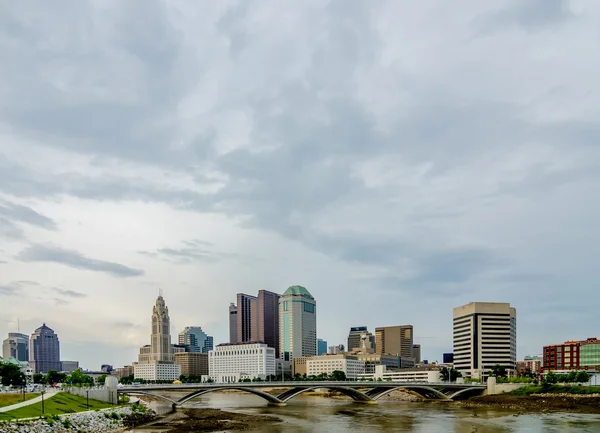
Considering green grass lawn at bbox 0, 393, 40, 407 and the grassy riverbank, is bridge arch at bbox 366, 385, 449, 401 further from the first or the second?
green grass lawn at bbox 0, 393, 40, 407

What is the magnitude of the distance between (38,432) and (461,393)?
120215mm

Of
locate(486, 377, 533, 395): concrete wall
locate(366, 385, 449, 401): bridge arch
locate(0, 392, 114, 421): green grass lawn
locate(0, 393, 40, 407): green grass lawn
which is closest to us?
locate(0, 392, 114, 421): green grass lawn

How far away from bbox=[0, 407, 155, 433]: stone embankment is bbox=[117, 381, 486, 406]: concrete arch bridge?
18718 millimetres

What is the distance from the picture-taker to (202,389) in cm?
11094

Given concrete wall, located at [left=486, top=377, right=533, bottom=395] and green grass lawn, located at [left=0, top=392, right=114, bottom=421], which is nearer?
green grass lawn, located at [left=0, top=392, right=114, bottom=421]

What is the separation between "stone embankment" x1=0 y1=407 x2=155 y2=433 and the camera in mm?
51719

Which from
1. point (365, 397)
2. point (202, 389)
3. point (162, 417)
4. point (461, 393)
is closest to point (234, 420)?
point (162, 417)

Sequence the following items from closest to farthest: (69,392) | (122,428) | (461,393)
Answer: (122,428)
(69,392)
(461,393)

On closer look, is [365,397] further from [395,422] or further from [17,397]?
[17,397]

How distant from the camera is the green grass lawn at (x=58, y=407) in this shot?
57.0 meters

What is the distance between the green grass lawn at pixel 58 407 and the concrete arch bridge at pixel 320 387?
1397 cm

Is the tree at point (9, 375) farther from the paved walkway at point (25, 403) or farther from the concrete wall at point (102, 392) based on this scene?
the paved walkway at point (25, 403)

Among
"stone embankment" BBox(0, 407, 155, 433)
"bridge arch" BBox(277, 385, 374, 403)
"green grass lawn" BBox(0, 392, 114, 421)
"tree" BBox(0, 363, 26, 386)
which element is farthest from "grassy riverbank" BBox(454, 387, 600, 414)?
"tree" BBox(0, 363, 26, 386)

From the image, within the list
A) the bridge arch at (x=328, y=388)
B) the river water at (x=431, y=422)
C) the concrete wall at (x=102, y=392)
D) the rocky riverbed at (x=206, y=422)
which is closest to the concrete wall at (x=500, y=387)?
the bridge arch at (x=328, y=388)
